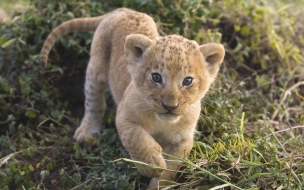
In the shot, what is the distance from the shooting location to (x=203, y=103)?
5781 mm

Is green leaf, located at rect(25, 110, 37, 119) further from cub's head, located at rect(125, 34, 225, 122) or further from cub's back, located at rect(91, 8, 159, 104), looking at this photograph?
cub's head, located at rect(125, 34, 225, 122)

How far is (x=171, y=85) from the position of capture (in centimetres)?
449

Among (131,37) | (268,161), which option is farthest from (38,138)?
(268,161)

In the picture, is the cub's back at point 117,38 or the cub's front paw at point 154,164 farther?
the cub's back at point 117,38

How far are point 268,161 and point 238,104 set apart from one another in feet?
4.35

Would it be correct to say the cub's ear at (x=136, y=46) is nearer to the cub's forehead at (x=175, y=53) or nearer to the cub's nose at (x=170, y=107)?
the cub's forehead at (x=175, y=53)

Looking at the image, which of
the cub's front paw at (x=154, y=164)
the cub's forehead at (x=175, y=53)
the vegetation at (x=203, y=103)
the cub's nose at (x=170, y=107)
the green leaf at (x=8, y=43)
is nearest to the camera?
the cub's nose at (x=170, y=107)

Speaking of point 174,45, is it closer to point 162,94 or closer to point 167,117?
point 162,94

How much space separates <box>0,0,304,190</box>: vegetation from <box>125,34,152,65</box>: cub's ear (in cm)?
82

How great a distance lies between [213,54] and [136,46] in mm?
619

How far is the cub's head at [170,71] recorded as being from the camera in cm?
450

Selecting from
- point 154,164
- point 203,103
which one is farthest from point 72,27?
point 154,164

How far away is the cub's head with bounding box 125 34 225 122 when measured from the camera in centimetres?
450

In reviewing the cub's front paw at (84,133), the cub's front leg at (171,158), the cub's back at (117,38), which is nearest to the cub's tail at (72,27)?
the cub's back at (117,38)
